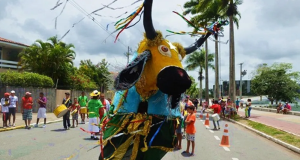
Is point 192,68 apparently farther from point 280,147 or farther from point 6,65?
point 280,147

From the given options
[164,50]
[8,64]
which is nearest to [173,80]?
[164,50]

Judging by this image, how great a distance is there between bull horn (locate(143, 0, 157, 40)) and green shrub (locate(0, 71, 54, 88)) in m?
17.1

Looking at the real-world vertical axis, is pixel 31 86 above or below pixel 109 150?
above

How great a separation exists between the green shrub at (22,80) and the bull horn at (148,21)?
56.0 ft

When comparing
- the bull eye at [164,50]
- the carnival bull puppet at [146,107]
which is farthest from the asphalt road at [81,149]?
the bull eye at [164,50]

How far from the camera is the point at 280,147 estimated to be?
970 centimetres

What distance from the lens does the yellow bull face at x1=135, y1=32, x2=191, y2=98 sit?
2.89 metres

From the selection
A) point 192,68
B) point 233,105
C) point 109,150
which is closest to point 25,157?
point 109,150

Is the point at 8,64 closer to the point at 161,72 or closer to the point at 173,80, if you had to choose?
the point at 161,72

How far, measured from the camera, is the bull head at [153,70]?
2.90 metres

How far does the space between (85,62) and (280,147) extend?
3167cm

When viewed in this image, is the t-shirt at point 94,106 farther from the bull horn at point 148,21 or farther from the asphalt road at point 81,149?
the bull horn at point 148,21

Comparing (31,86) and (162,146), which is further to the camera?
(31,86)

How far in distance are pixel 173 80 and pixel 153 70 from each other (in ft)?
1.21
